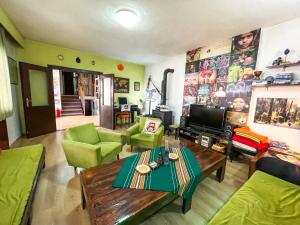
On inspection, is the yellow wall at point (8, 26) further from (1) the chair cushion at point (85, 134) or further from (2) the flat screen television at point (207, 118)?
(2) the flat screen television at point (207, 118)

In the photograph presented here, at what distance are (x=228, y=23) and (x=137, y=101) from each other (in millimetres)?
4309

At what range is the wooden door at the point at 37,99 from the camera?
3542mm

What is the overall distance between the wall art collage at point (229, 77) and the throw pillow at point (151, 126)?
1.47 m

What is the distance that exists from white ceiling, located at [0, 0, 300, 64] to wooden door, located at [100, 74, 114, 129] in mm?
1453

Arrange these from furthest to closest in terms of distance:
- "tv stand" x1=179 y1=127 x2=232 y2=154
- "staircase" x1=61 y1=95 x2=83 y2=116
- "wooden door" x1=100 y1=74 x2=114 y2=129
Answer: "staircase" x1=61 y1=95 x2=83 y2=116, "wooden door" x1=100 y1=74 x2=114 y2=129, "tv stand" x1=179 y1=127 x2=232 y2=154

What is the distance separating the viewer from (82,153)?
1.97 meters

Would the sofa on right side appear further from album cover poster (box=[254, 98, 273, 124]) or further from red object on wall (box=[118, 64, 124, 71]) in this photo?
red object on wall (box=[118, 64, 124, 71])

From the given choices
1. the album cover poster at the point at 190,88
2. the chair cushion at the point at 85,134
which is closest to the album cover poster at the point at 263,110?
the album cover poster at the point at 190,88

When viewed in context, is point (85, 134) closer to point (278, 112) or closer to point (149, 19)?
point (149, 19)

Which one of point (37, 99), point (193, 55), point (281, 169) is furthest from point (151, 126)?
point (37, 99)

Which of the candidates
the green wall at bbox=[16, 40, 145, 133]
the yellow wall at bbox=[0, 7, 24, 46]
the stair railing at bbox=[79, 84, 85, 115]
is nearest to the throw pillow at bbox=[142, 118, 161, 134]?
the green wall at bbox=[16, 40, 145, 133]

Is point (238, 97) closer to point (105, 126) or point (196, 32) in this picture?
point (196, 32)

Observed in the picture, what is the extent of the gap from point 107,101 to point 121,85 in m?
0.95

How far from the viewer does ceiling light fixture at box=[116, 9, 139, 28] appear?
2167 mm
